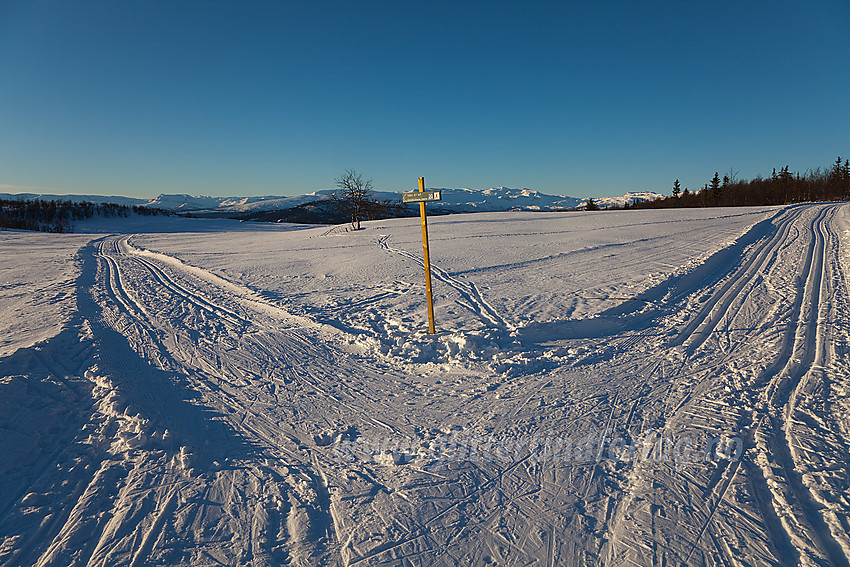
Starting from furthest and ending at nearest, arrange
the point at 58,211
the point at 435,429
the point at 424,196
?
the point at 58,211 < the point at 424,196 < the point at 435,429

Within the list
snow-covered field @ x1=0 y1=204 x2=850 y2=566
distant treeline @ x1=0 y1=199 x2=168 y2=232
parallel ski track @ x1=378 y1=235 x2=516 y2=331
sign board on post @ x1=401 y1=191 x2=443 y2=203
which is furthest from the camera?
distant treeline @ x1=0 y1=199 x2=168 y2=232

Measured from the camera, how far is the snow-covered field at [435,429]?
2703 millimetres

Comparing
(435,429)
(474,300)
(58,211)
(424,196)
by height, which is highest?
(58,211)

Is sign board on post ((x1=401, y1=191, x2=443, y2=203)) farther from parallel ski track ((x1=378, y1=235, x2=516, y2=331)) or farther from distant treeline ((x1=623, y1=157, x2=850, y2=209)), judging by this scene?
distant treeline ((x1=623, y1=157, x2=850, y2=209))

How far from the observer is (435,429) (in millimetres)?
3988

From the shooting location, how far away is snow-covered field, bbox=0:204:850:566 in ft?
8.87

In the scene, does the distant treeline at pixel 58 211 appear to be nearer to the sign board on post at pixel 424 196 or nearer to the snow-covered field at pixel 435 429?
the snow-covered field at pixel 435 429

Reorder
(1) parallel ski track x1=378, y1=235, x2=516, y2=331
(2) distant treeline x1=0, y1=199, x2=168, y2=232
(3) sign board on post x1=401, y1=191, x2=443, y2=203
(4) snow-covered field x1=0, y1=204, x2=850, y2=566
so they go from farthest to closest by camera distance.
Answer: (2) distant treeline x1=0, y1=199, x2=168, y2=232, (1) parallel ski track x1=378, y1=235, x2=516, y2=331, (3) sign board on post x1=401, y1=191, x2=443, y2=203, (4) snow-covered field x1=0, y1=204, x2=850, y2=566

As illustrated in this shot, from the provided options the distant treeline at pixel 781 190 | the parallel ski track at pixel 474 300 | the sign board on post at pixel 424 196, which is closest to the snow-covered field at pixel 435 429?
the parallel ski track at pixel 474 300

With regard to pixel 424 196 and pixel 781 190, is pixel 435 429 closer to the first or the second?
pixel 424 196

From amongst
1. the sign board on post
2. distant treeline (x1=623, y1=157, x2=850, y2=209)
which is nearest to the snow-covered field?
the sign board on post

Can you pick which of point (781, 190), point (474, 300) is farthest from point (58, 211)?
point (781, 190)

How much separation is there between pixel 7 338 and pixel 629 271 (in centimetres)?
1355

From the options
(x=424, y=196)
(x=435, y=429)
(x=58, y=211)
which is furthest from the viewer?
(x=58, y=211)
